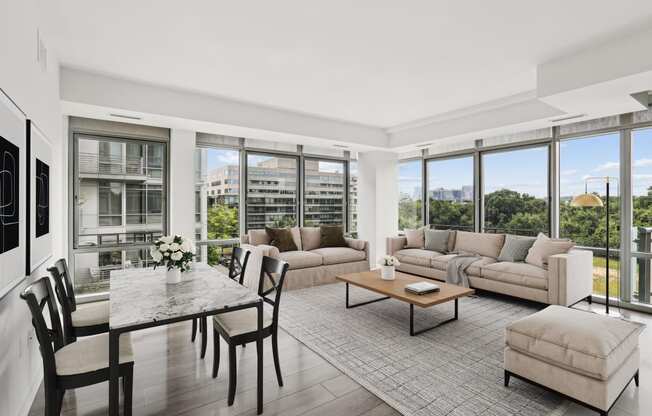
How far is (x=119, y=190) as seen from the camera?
467cm

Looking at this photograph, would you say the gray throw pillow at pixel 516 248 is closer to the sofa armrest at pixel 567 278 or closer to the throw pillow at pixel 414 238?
the sofa armrest at pixel 567 278

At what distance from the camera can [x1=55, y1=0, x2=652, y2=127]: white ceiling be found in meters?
2.43

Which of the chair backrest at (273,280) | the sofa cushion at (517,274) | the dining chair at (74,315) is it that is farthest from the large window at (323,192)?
the dining chair at (74,315)

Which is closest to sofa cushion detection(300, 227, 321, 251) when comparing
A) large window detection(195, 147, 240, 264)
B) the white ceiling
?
large window detection(195, 147, 240, 264)

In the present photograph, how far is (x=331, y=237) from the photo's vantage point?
A: 598cm

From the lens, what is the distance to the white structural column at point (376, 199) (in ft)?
22.1

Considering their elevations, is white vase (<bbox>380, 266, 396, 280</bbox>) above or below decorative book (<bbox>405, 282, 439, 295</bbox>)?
above

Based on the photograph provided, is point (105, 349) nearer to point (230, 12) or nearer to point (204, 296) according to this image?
point (204, 296)

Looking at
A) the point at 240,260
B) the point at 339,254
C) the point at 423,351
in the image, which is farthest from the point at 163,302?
the point at 339,254

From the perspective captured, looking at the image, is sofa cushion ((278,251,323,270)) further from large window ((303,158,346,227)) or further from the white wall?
the white wall

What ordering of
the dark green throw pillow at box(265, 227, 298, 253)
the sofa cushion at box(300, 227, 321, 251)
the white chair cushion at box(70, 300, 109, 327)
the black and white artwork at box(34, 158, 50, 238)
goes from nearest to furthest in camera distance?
1. the black and white artwork at box(34, 158, 50, 238)
2. the white chair cushion at box(70, 300, 109, 327)
3. the dark green throw pillow at box(265, 227, 298, 253)
4. the sofa cushion at box(300, 227, 321, 251)

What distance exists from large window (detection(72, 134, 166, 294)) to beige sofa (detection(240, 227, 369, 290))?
145cm

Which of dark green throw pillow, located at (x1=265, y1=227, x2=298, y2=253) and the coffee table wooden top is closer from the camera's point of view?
the coffee table wooden top

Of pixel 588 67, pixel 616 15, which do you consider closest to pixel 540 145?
pixel 588 67
